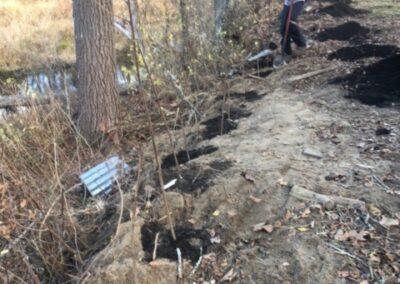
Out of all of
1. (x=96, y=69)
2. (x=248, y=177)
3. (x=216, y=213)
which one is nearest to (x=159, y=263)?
(x=216, y=213)

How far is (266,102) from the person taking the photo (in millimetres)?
6500

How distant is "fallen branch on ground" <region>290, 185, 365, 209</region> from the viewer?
3779 millimetres

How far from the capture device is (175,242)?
3748 mm

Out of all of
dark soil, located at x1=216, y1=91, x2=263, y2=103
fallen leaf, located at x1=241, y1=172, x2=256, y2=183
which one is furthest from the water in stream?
fallen leaf, located at x1=241, y1=172, x2=256, y2=183

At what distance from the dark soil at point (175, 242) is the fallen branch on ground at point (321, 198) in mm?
836

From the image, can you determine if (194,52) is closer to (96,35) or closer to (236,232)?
(96,35)

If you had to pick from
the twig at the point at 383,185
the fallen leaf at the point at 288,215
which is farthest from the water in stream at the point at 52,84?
the twig at the point at 383,185

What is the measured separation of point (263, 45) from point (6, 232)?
22.7 ft

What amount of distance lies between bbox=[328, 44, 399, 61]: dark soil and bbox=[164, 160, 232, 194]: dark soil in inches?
142

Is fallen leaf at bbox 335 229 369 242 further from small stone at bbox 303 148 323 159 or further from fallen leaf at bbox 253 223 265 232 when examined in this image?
small stone at bbox 303 148 323 159

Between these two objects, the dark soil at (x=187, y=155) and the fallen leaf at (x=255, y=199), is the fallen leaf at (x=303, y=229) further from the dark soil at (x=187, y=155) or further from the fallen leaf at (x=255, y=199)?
the dark soil at (x=187, y=155)

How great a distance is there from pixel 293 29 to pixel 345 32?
4.12 feet

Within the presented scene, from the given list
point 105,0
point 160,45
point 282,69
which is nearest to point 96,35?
point 105,0

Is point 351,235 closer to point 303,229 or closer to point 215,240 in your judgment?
point 303,229
